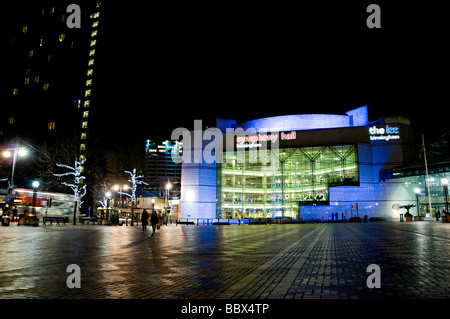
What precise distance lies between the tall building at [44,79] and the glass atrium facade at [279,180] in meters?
36.5

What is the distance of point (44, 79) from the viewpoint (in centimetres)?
8250

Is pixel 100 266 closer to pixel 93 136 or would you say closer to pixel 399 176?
pixel 399 176

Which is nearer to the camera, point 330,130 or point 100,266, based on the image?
point 100,266

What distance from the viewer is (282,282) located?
669 centimetres

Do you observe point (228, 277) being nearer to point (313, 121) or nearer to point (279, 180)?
point (279, 180)

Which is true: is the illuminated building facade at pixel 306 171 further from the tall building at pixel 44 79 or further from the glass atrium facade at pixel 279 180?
the tall building at pixel 44 79

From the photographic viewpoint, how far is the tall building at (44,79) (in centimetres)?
7825

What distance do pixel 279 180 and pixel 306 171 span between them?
587 cm

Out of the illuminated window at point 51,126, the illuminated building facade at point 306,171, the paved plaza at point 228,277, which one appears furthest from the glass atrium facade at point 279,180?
the paved plaza at point 228,277

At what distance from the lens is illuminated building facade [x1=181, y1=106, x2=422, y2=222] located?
60438 mm

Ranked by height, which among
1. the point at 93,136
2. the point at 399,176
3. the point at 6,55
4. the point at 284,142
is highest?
the point at 6,55
